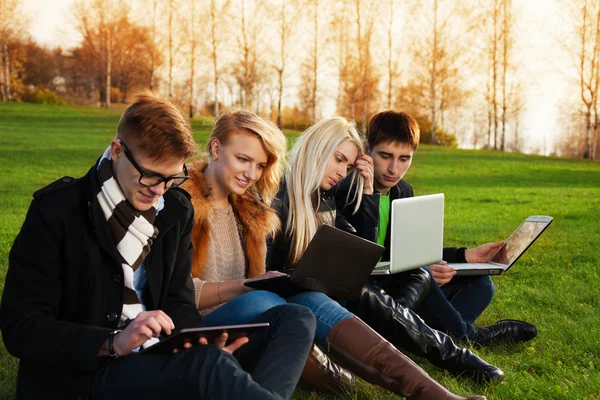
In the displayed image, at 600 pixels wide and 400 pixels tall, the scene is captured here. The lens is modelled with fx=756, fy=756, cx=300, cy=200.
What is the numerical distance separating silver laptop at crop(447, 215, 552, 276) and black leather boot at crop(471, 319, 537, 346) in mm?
353

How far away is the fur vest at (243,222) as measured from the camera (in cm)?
374

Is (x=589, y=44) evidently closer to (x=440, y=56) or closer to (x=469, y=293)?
(x=440, y=56)

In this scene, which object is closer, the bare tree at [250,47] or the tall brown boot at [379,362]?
the tall brown boot at [379,362]

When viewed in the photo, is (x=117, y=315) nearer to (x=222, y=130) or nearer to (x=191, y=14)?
(x=222, y=130)

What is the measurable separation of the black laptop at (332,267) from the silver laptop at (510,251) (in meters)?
1.29

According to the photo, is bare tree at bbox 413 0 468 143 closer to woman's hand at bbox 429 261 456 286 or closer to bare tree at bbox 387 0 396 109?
bare tree at bbox 387 0 396 109

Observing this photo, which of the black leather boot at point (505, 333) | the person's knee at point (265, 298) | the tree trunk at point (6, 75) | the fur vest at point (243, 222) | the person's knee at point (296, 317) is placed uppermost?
the tree trunk at point (6, 75)

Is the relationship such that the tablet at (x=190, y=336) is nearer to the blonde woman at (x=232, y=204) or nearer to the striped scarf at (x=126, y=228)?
the striped scarf at (x=126, y=228)

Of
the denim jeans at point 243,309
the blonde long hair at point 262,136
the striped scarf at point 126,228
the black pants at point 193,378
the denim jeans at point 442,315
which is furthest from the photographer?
the denim jeans at point 442,315

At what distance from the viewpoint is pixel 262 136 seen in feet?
12.6

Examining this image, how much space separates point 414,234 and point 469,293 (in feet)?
2.96

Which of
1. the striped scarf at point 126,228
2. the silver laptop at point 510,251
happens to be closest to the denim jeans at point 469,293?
the silver laptop at point 510,251

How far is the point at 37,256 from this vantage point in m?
2.54

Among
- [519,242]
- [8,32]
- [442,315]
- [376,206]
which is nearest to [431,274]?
[442,315]
